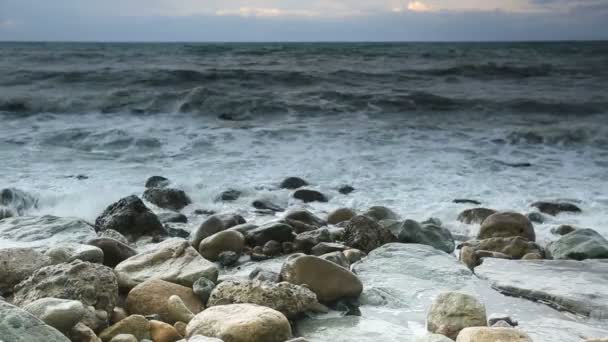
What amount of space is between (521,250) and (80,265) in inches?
124

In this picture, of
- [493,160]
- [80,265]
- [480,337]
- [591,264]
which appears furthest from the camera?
[493,160]

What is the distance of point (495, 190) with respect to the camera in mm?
6891

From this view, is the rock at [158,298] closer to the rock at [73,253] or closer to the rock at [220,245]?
the rock at [73,253]

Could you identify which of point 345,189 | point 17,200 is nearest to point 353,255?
point 345,189

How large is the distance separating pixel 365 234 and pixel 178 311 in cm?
210

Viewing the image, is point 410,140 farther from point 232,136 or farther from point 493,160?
point 232,136

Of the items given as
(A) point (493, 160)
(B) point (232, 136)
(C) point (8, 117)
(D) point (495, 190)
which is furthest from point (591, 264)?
(C) point (8, 117)

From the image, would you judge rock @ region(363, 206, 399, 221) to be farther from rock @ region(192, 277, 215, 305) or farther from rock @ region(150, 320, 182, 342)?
rock @ region(150, 320, 182, 342)

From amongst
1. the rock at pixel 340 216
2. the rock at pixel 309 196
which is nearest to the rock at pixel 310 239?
the rock at pixel 340 216

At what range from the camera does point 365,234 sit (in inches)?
183

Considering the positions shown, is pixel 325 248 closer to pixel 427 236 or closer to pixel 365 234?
pixel 365 234

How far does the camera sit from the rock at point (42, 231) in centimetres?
442

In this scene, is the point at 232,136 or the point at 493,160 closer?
the point at 493,160

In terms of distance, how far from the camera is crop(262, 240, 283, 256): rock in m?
4.41
